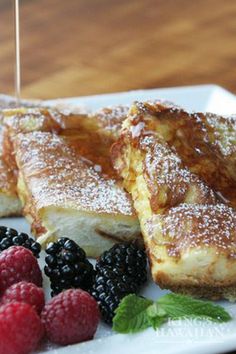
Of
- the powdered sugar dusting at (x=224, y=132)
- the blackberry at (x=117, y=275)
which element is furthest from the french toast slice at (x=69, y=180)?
the powdered sugar dusting at (x=224, y=132)

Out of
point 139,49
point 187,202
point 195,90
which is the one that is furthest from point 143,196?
point 139,49

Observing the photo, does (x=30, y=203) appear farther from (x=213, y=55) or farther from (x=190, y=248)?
(x=213, y=55)

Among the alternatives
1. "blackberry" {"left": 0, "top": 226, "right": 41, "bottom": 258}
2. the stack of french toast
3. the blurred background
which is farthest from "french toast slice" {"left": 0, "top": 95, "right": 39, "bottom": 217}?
the blurred background

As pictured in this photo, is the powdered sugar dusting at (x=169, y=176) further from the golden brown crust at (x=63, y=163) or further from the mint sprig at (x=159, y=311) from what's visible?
the mint sprig at (x=159, y=311)

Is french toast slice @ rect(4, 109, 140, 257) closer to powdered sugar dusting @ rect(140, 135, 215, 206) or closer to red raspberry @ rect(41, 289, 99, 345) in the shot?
powdered sugar dusting @ rect(140, 135, 215, 206)

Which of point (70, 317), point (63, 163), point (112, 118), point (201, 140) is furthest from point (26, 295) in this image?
point (112, 118)

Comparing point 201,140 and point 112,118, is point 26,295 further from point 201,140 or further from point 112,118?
point 112,118
